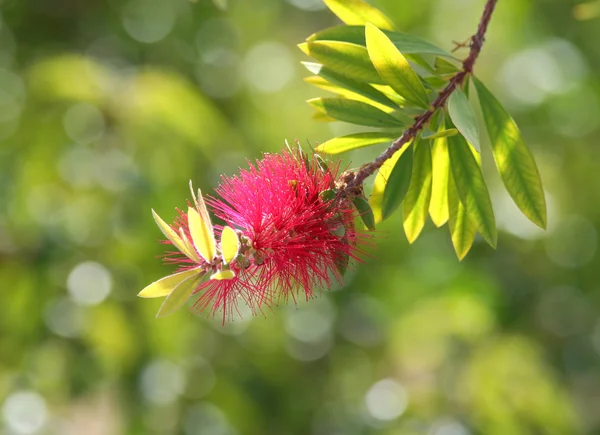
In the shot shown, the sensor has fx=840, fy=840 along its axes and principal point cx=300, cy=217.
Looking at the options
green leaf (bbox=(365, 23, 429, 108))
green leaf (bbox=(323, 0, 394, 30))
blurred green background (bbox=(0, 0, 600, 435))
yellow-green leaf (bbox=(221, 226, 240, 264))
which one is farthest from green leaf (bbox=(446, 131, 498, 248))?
blurred green background (bbox=(0, 0, 600, 435))

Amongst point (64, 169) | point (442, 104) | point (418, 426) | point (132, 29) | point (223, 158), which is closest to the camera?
point (442, 104)

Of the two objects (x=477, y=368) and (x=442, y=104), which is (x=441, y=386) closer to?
(x=477, y=368)

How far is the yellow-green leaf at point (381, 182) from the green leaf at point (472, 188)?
0.11m

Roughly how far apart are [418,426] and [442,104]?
2.83 metres

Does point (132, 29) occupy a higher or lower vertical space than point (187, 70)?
higher

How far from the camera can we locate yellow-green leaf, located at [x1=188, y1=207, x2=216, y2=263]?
3.31ft

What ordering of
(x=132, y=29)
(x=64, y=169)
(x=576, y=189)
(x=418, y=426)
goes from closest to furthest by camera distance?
(x=64, y=169)
(x=418, y=426)
(x=576, y=189)
(x=132, y=29)

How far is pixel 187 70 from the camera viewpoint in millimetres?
5059

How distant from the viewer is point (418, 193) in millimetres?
1326

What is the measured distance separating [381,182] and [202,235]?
1.18 ft

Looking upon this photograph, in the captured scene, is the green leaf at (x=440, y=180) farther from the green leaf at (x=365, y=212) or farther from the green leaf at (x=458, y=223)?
the green leaf at (x=365, y=212)

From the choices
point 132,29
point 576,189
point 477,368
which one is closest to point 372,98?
point 477,368

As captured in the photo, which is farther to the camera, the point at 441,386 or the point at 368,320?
the point at 368,320

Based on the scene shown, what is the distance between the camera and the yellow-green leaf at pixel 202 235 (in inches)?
39.7
